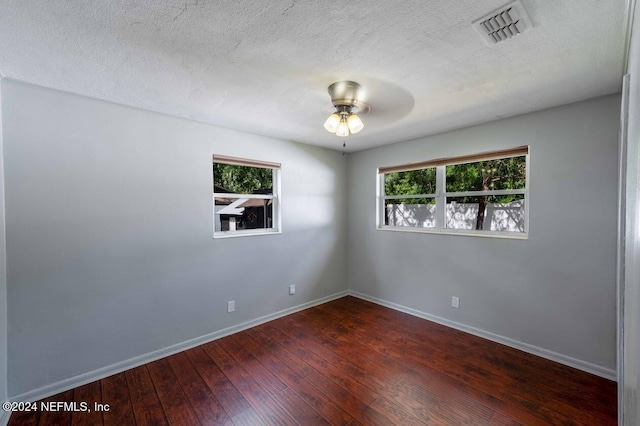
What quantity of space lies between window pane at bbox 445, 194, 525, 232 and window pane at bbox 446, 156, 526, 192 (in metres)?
0.12

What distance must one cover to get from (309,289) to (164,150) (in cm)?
245

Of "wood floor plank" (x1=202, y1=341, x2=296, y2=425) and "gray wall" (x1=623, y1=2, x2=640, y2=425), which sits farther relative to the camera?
"wood floor plank" (x1=202, y1=341, x2=296, y2=425)

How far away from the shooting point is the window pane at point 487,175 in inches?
108

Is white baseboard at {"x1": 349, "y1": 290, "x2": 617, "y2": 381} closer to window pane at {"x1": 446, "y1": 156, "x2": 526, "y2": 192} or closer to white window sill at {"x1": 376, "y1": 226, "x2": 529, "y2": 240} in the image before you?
white window sill at {"x1": 376, "y1": 226, "x2": 529, "y2": 240}

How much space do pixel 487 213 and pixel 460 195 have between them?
0.34 metres

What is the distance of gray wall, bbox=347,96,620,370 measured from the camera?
7.22 ft

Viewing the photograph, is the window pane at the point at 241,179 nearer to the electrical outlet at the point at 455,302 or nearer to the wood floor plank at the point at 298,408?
the wood floor plank at the point at 298,408

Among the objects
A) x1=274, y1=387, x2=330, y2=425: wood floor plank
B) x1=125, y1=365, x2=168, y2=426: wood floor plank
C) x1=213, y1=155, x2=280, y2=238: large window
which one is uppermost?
x1=213, y1=155, x2=280, y2=238: large window

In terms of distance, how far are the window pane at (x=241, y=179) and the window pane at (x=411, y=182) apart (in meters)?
1.68

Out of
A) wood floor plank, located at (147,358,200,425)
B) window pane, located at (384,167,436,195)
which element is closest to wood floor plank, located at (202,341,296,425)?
wood floor plank, located at (147,358,200,425)

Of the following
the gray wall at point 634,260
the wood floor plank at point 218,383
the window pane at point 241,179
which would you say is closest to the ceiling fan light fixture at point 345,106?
the gray wall at point 634,260

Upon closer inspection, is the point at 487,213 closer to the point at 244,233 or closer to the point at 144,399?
the point at 244,233

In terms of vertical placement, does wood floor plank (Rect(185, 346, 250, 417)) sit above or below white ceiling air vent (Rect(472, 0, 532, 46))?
below

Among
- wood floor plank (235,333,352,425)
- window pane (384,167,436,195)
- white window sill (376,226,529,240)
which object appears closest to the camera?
wood floor plank (235,333,352,425)
